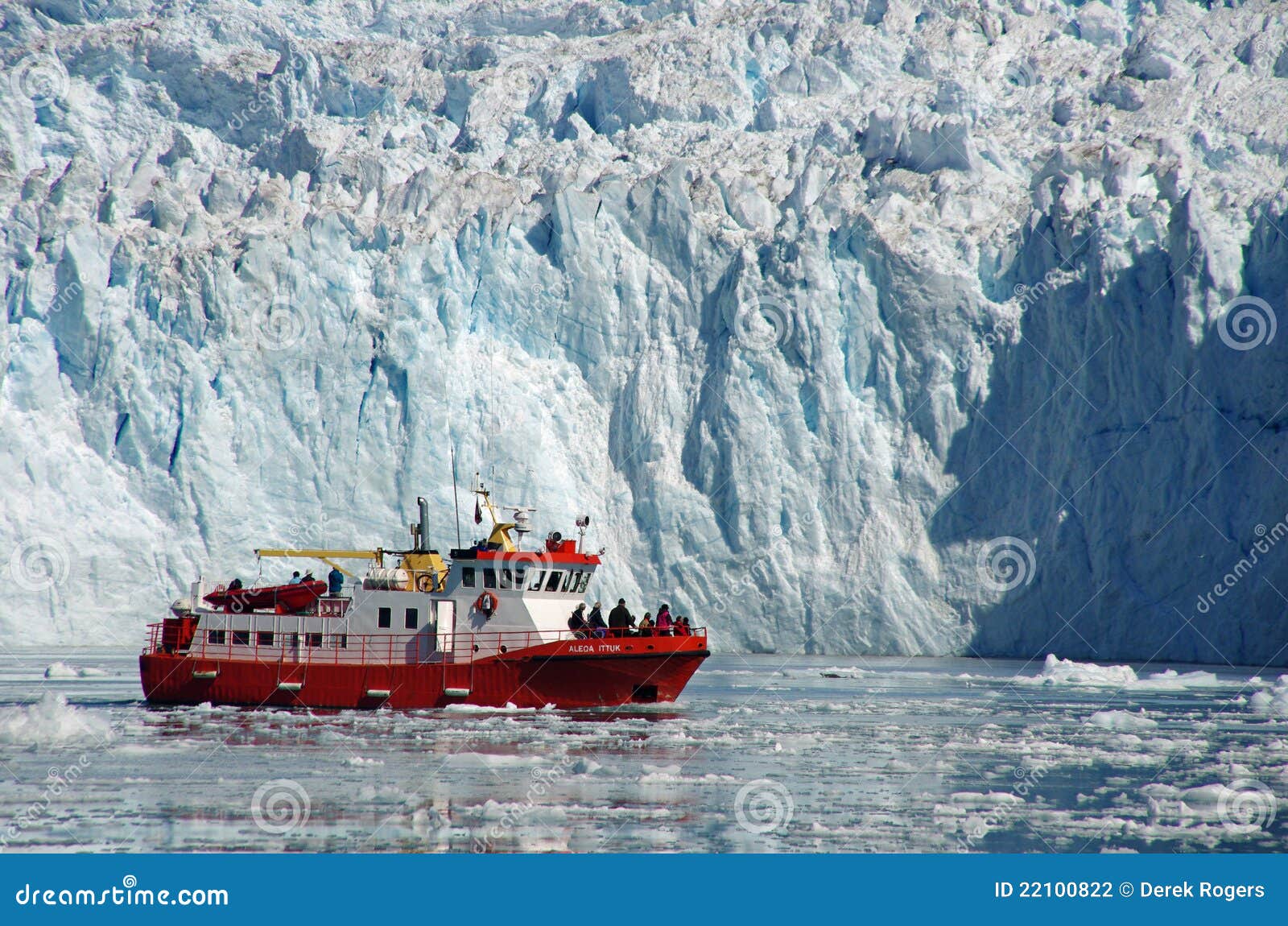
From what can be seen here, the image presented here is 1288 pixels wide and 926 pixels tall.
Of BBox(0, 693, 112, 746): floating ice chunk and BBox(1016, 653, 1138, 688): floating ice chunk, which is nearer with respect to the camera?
BBox(0, 693, 112, 746): floating ice chunk

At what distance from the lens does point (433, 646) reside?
2373 centimetres

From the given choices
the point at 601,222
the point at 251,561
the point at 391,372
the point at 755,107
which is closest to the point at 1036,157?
the point at 755,107

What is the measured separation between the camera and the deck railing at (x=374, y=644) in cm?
2359

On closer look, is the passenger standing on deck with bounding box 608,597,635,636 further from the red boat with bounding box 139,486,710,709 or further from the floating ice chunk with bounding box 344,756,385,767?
the floating ice chunk with bounding box 344,756,385,767

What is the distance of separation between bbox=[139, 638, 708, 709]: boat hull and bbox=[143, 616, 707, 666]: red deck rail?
0.62 feet

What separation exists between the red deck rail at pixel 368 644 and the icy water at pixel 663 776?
3.93ft

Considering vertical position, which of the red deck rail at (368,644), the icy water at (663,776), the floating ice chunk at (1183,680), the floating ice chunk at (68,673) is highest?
the red deck rail at (368,644)

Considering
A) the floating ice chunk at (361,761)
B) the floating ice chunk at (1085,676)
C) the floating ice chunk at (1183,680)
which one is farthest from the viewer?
the floating ice chunk at (1085,676)

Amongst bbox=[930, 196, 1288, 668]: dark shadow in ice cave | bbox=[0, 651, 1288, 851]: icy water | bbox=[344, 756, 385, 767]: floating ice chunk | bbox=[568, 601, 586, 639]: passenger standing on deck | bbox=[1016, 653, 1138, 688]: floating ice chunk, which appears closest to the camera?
bbox=[0, 651, 1288, 851]: icy water

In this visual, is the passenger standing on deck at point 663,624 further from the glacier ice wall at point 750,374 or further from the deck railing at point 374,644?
the glacier ice wall at point 750,374

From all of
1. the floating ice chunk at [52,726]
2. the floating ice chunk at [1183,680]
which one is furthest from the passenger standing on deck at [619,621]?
the floating ice chunk at [1183,680]

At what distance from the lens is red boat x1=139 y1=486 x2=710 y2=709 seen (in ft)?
76.7

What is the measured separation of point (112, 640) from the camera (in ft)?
132

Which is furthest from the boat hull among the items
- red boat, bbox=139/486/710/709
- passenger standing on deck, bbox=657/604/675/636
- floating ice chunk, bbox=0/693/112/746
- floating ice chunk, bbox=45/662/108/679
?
floating ice chunk, bbox=45/662/108/679
